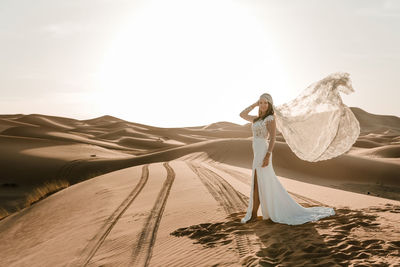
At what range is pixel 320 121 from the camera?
22.6 feet

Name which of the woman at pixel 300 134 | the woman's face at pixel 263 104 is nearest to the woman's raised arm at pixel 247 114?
the woman at pixel 300 134

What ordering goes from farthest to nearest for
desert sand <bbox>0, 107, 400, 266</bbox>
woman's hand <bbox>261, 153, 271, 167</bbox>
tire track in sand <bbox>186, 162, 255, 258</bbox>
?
woman's hand <bbox>261, 153, 271, 167</bbox> < tire track in sand <bbox>186, 162, 255, 258</bbox> < desert sand <bbox>0, 107, 400, 266</bbox>

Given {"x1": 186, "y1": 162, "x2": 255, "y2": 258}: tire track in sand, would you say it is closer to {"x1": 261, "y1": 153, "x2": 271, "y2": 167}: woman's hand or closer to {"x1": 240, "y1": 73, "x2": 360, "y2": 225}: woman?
{"x1": 240, "y1": 73, "x2": 360, "y2": 225}: woman

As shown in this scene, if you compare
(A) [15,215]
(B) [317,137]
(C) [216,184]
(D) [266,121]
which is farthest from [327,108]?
(A) [15,215]

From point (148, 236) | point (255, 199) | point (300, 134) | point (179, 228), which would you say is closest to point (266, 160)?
point (255, 199)

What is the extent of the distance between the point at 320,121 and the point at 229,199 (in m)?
3.86

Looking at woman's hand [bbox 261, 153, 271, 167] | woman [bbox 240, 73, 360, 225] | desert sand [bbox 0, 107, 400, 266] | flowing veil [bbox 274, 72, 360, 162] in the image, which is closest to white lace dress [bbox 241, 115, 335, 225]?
woman [bbox 240, 73, 360, 225]

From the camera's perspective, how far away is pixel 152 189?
40.6 ft

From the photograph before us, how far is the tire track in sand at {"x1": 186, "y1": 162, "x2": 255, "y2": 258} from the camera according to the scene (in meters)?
5.63

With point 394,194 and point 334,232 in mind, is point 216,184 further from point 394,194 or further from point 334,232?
point 394,194

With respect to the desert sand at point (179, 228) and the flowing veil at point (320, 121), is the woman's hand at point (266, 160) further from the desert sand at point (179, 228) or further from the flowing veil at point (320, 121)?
the desert sand at point (179, 228)

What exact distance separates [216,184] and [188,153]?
19.3 metres

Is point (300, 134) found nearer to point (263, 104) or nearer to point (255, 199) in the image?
point (263, 104)

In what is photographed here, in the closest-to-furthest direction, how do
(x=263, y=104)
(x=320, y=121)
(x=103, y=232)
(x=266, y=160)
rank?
(x=266, y=160)
(x=263, y=104)
(x=320, y=121)
(x=103, y=232)
